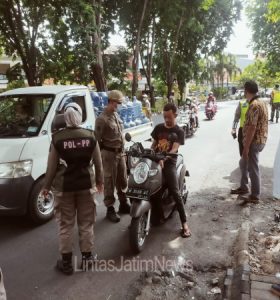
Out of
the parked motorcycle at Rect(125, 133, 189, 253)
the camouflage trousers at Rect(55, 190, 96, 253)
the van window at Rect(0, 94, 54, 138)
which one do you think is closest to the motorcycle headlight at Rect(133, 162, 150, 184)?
the parked motorcycle at Rect(125, 133, 189, 253)

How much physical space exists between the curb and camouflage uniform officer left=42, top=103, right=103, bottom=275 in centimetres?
163

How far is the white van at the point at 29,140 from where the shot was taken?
4.73 m

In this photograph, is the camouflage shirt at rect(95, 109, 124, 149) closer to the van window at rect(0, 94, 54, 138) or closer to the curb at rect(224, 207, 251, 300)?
the van window at rect(0, 94, 54, 138)

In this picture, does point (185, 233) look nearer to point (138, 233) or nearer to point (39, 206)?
point (138, 233)

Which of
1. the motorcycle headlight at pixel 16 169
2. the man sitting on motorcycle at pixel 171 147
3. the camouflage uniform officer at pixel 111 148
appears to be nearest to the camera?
the motorcycle headlight at pixel 16 169

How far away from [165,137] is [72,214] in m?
1.82

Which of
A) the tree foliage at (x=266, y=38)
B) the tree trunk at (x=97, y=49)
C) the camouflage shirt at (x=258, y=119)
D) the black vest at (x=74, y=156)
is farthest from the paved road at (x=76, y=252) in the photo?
the tree foliage at (x=266, y=38)

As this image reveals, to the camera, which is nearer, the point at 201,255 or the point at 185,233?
the point at 201,255

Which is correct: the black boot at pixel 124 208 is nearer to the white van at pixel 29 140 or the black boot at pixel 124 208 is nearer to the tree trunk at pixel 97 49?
the white van at pixel 29 140

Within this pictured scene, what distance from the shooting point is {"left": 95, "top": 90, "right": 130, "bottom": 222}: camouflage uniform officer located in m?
5.22

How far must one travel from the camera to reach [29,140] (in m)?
4.99

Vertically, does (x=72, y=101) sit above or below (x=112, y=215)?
above

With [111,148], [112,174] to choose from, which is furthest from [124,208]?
[111,148]

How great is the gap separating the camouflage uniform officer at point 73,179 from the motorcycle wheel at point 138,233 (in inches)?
21.0
